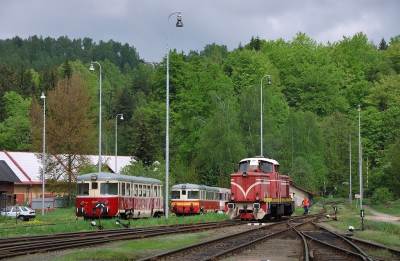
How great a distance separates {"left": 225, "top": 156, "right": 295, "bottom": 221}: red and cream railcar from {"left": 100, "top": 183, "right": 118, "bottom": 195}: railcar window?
6.66 meters

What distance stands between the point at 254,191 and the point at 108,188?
8.42m

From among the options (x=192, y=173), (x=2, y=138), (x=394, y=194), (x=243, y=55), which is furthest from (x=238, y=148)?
→ (x=2, y=138)

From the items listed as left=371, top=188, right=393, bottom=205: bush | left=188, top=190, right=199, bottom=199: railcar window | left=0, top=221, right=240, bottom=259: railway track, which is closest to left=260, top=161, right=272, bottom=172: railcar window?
left=0, top=221, right=240, bottom=259: railway track

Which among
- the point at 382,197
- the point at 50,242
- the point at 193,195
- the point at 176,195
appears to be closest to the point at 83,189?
the point at 50,242

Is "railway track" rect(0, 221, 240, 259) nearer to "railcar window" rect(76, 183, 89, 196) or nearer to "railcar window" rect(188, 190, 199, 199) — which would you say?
"railcar window" rect(76, 183, 89, 196)

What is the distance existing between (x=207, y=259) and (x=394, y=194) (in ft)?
248

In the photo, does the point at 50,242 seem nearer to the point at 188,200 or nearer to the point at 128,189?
the point at 128,189

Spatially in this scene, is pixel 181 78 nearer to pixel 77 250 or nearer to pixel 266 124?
pixel 266 124

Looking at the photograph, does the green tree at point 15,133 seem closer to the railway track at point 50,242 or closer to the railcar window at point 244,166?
the railcar window at point 244,166

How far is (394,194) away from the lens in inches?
3462

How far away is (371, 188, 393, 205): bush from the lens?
82875 mm

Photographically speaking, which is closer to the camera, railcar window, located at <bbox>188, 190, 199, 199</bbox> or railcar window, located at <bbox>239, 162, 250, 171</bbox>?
railcar window, located at <bbox>239, 162, 250, 171</bbox>

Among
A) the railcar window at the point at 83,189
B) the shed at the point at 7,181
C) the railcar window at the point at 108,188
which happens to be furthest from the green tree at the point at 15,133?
the railcar window at the point at 108,188

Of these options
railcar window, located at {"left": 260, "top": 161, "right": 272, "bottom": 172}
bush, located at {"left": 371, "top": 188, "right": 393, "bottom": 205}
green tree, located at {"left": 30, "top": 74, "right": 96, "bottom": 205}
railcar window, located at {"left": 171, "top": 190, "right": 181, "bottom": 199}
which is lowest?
bush, located at {"left": 371, "top": 188, "right": 393, "bottom": 205}
